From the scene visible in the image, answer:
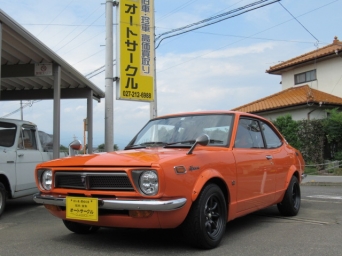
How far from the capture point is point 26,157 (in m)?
7.17

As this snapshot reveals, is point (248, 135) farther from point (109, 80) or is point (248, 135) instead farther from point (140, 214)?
point (109, 80)

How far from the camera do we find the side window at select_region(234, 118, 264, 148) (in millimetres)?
5070

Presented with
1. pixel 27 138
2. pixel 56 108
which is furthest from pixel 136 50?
pixel 27 138

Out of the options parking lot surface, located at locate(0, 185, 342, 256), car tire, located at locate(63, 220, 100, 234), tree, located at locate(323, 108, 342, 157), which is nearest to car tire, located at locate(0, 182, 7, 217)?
parking lot surface, located at locate(0, 185, 342, 256)

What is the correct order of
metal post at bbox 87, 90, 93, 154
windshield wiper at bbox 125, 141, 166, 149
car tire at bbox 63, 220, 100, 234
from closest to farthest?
1. car tire at bbox 63, 220, 100, 234
2. windshield wiper at bbox 125, 141, 166, 149
3. metal post at bbox 87, 90, 93, 154

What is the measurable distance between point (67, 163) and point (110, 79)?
23.8 ft

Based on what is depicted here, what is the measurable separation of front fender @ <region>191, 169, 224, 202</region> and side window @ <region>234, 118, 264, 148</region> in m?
0.85

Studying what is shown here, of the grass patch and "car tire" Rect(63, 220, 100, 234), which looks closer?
"car tire" Rect(63, 220, 100, 234)

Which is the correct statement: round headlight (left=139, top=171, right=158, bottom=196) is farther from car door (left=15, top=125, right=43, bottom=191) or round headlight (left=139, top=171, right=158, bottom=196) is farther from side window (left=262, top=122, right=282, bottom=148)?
car door (left=15, top=125, right=43, bottom=191)

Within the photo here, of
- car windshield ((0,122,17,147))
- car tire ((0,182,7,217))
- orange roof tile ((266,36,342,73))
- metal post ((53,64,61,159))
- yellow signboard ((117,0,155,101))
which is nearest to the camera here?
car tire ((0,182,7,217))

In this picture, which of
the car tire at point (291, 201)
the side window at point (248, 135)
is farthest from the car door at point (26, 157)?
the car tire at point (291, 201)

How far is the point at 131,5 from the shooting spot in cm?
1159

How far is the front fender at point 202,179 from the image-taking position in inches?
151

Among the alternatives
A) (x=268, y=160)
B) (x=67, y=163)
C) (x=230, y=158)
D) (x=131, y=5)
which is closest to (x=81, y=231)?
(x=67, y=163)
